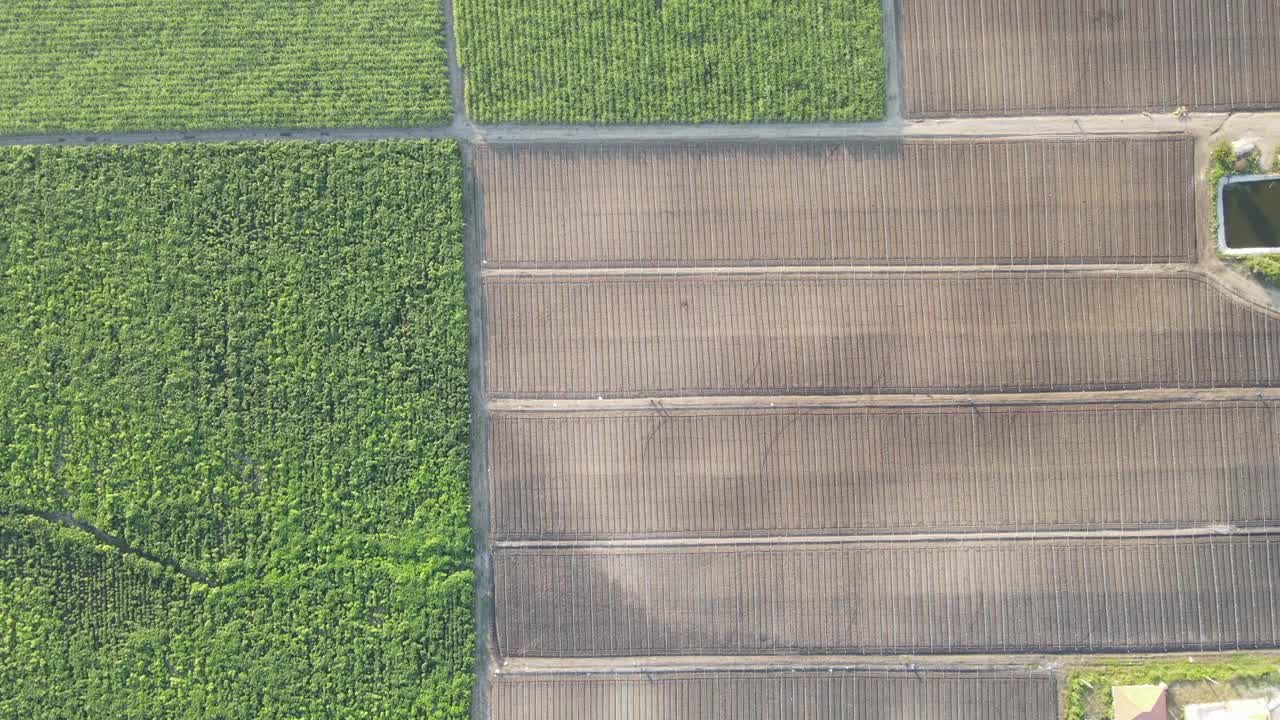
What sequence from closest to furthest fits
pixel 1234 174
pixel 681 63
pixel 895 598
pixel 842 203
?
pixel 895 598
pixel 1234 174
pixel 842 203
pixel 681 63

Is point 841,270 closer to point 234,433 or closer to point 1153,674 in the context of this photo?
point 1153,674

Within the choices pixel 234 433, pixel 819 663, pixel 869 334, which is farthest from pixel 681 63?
pixel 819 663

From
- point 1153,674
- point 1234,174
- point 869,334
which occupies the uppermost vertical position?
point 1234,174

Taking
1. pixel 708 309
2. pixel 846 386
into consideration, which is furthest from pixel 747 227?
pixel 846 386

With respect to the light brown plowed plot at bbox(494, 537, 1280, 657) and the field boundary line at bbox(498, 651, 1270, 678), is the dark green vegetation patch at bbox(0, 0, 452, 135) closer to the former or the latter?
the light brown plowed plot at bbox(494, 537, 1280, 657)

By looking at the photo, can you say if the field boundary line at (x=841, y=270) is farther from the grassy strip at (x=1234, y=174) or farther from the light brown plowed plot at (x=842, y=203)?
the grassy strip at (x=1234, y=174)

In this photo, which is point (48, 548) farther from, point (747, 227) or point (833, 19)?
point (833, 19)

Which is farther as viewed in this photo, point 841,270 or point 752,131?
point 752,131

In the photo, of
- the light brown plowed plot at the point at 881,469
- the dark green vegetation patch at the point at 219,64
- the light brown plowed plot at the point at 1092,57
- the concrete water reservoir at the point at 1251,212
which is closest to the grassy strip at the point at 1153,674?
the light brown plowed plot at the point at 881,469
